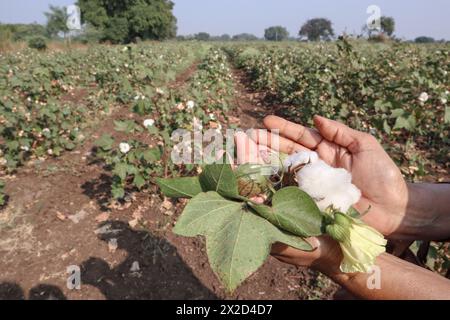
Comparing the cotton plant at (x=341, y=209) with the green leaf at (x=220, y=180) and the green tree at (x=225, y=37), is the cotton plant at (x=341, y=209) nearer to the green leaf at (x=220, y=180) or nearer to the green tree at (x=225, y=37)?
the green leaf at (x=220, y=180)

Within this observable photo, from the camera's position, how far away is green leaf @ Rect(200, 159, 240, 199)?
0.88 meters

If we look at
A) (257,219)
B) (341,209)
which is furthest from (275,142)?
(257,219)

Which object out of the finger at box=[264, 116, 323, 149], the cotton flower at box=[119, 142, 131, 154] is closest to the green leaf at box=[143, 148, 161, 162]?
the cotton flower at box=[119, 142, 131, 154]

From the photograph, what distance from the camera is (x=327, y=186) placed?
40.3 inches

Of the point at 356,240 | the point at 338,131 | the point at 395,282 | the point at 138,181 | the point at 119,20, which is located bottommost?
the point at 138,181

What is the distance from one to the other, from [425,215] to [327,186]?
0.65m

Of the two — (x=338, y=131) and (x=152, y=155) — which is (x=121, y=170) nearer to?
(x=152, y=155)

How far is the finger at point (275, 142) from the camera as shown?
1417mm

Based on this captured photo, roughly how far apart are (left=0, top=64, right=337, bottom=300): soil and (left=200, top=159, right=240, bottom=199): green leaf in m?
1.32

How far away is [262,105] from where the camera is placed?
6.71 meters

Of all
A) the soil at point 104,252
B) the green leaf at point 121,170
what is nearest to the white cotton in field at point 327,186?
the soil at point 104,252

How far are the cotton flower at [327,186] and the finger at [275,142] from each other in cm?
36
